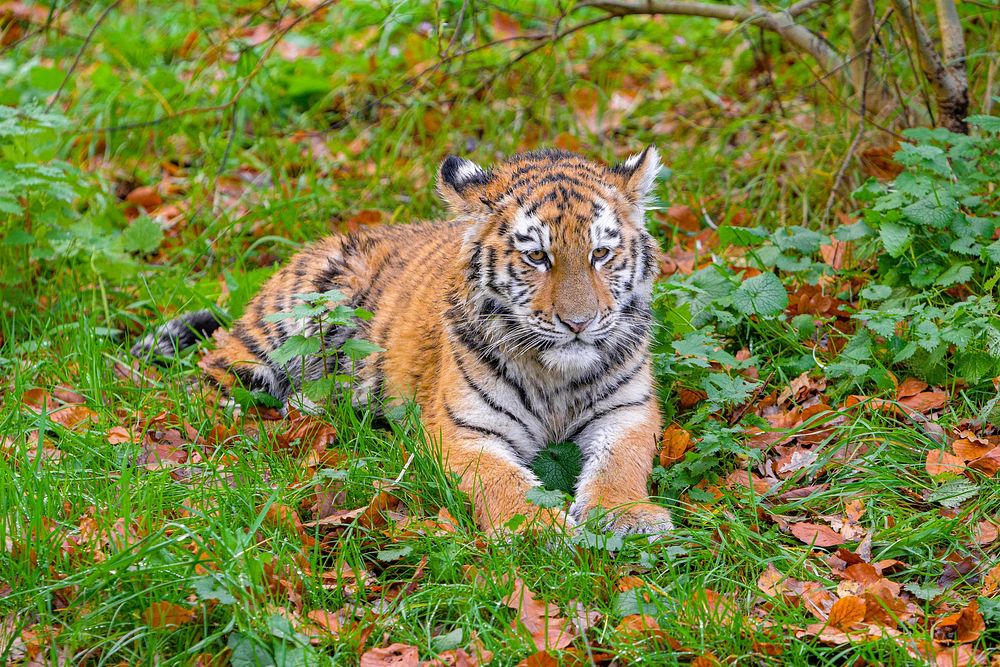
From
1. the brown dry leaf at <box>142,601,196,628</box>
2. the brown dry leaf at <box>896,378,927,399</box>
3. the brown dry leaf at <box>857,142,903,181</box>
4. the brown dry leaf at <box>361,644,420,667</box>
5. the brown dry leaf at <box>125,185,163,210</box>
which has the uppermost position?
the brown dry leaf at <box>125,185,163,210</box>

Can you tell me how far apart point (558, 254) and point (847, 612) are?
1.63 metres

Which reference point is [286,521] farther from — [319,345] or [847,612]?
[847,612]

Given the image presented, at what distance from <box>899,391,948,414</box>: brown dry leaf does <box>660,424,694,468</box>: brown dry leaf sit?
87 centimetres

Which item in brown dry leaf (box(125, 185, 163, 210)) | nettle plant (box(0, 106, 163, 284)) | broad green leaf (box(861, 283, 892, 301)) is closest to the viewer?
broad green leaf (box(861, 283, 892, 301))

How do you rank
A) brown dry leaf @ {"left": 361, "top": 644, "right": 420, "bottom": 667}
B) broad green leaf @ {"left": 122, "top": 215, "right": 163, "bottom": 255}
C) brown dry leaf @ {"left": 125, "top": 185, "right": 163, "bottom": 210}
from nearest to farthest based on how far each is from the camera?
brown dry leaf @ {"left": 361, "top": 644, "right": 420, "bottom": 667}
broad green leaf @ {"left": 122, "top": 215, "right": 163, "bottom": 255}
brown dry leaf @ {"left": 125, "top": 185, "right": 163, "bottom": 210}

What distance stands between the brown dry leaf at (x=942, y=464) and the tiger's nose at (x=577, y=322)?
135 centimetres

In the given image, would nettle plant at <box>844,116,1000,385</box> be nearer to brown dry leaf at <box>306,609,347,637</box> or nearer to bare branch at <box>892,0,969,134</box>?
bare branch at <box>892,0,969,134</box>

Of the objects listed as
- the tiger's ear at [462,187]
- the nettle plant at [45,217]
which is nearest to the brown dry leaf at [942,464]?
A: the tiger's ear at [462,187]

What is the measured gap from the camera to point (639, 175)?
14.4ft

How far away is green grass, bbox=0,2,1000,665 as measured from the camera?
10.4 feet

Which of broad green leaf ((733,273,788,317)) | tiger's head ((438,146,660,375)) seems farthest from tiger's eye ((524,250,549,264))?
broad green leaf ((733,273,788,317))

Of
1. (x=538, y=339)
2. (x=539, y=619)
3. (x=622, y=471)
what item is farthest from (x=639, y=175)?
(x=539, y=619)

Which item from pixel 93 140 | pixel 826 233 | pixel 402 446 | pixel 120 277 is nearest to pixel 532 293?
pixel 402 446

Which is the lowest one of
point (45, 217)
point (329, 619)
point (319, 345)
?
point (329, 619)
